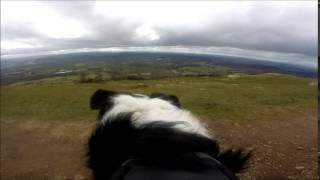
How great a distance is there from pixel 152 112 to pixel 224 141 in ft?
22.8

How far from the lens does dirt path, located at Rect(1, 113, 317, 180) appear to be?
7.86 metres

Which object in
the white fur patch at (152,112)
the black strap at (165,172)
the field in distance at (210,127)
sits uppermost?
the white fur patch at (152,112)

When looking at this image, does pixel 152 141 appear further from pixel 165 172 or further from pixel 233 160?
pixel 233 160

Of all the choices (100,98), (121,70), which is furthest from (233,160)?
(121,70)

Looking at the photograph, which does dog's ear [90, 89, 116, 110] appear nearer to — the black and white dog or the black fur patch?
the black and white dog

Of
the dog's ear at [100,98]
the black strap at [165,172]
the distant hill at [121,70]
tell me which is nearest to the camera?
the black strap at [165,172]

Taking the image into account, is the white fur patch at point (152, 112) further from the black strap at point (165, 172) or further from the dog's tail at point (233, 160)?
the black strap at point (165, 172)

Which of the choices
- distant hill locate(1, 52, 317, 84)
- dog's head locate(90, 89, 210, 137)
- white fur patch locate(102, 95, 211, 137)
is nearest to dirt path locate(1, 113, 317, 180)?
dog's head locate(90, 89, 210, 137)

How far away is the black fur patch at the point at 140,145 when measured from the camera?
259 cm

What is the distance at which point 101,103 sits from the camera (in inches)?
145

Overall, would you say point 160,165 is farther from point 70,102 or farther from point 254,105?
point 70,102

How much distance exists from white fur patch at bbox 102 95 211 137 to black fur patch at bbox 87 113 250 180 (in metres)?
0.07

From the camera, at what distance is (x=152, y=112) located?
9.80 ft

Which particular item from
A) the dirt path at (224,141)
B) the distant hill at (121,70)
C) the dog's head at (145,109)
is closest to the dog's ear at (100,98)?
the dog's head at (145,109)
